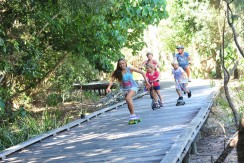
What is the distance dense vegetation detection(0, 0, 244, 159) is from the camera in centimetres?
868

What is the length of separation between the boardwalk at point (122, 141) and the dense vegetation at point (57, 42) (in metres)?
1.28

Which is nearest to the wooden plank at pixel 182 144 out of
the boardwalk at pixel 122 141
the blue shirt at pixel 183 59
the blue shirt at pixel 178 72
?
the boardwalk at pixel 122 141

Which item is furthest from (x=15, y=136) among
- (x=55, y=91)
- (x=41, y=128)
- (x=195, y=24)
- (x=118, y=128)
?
(x=195, y=24)

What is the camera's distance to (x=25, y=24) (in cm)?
968

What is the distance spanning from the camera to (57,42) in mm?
13125

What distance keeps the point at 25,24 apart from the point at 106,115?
10.6 ft

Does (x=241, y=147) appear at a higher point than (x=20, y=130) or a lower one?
higher

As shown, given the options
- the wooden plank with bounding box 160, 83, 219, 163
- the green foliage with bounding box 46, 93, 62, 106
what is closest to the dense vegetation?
the green foliage with bounding box 46, 93, 62, 106

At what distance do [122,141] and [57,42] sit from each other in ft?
22.3

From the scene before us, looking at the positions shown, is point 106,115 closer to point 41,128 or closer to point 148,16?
point 41,128

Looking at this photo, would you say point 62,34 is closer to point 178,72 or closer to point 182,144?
point 178,72

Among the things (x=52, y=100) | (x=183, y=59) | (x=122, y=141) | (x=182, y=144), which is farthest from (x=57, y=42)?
(x=182, y=144)

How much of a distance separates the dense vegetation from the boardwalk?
1278 mm

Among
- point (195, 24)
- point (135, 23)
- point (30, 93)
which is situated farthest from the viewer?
point (195, 24)
